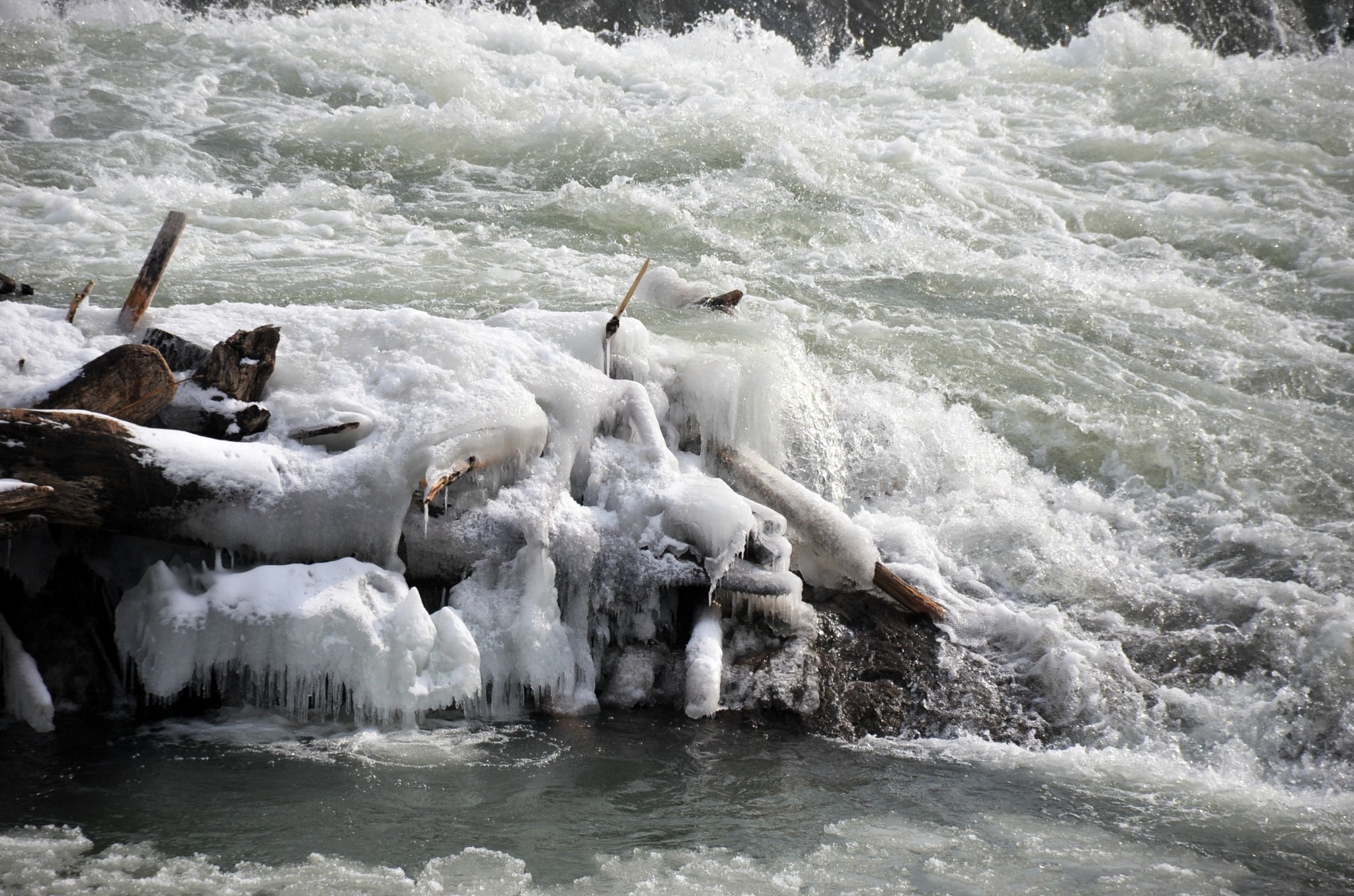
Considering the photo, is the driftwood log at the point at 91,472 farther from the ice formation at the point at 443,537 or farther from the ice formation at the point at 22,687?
the ice formation at the point at 22,687

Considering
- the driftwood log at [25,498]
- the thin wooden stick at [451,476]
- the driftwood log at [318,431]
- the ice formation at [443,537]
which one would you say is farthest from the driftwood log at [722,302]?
the driftwood log at [25,498]

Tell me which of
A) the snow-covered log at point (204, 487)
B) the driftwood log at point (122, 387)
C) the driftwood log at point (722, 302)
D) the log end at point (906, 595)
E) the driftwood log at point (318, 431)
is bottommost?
the log end at point (906, 595)

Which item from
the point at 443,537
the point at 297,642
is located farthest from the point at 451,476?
the point at 297,642

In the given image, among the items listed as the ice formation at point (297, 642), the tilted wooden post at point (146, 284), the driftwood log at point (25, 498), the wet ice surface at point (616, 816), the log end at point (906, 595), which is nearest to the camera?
the wet ice surface at point (616, 816)

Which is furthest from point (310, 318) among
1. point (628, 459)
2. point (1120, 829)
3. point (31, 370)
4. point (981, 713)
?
point (1120, 829)

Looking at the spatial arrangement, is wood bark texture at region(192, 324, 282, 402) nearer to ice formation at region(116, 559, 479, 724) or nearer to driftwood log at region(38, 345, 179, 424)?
driftwood log at region(38, 345, 179, 424)

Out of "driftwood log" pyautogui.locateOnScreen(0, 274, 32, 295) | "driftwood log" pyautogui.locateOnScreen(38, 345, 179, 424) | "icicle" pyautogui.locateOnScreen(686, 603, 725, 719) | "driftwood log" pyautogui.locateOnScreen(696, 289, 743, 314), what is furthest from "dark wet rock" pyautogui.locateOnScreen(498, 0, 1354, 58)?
"icicle" pyautogui.locateOnScreen(686, 603, 725, 719)

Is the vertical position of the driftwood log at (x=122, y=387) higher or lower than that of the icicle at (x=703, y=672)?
higher

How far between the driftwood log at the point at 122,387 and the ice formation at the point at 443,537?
0.17m

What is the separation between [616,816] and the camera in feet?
9.85

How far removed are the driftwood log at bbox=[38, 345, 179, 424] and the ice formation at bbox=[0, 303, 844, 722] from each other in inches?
6.5

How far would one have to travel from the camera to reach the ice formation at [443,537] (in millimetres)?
3271

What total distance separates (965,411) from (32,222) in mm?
5698

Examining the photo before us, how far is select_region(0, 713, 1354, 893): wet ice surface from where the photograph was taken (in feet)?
8.66
